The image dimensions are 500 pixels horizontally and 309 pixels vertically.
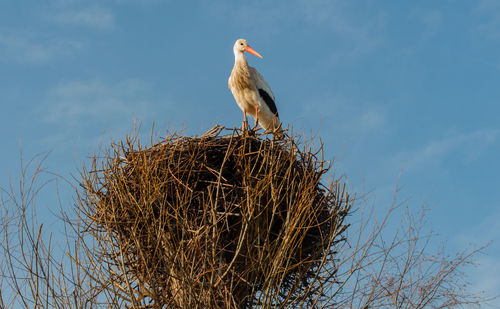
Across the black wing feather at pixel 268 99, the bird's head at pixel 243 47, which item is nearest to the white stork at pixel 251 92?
the black wing feather at pixel 268 99

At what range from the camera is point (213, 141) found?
19.5 feet

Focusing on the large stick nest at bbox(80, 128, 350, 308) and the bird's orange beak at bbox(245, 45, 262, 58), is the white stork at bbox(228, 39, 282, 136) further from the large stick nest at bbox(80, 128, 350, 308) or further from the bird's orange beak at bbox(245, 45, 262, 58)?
the large stick nest at bbox(80, 128, 350, 308)

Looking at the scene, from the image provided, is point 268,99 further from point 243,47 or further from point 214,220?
point 214,220

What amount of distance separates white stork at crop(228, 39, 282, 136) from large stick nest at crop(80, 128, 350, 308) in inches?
112

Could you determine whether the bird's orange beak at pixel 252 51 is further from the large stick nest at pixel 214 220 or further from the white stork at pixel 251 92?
the large stick nest at pixel 214 220

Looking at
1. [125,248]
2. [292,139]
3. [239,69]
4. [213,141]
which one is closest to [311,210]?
[292,139]

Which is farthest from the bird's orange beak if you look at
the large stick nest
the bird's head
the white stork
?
the large stick nest

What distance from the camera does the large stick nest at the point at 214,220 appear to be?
17.9ft

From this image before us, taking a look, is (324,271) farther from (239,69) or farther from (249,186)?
(239,69)

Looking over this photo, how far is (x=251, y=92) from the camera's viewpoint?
346 inches

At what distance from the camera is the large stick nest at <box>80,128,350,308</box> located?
5445 millimetres

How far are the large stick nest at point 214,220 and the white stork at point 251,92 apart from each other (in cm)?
285

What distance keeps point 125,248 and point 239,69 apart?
3991 millimetres

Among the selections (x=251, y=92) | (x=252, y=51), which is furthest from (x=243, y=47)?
(x=251, y=92)
